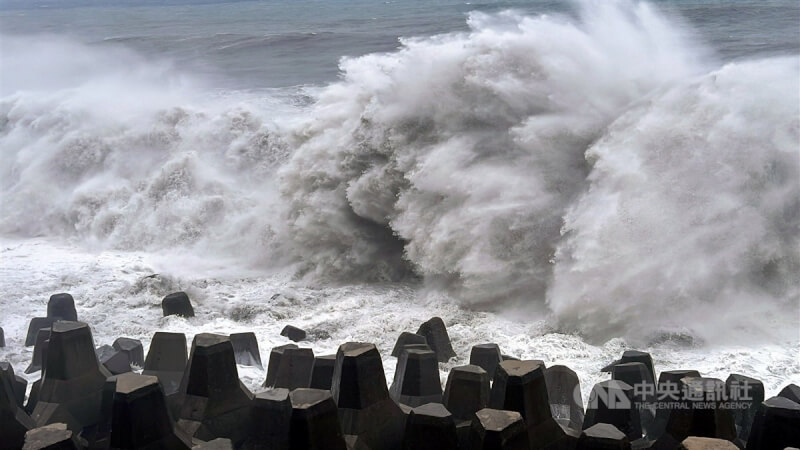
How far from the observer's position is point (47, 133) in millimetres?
16266

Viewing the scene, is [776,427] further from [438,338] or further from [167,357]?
[167,357]

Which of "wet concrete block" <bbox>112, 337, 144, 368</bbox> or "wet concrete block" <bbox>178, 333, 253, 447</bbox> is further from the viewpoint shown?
"wet concrete block" <bbox>112, 337, 144, 368</bbox>

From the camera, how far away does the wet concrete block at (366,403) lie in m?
4.71

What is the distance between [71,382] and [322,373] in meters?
1.66

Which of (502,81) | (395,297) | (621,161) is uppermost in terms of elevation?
(502,81)

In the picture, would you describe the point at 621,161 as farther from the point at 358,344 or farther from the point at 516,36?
the point at 358,344

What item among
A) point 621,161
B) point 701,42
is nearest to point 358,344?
point 621,161

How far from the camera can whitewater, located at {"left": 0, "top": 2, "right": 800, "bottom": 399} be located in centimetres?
795

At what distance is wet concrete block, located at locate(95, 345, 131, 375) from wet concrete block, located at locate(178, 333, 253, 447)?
113 centimetres

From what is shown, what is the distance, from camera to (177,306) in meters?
8.46

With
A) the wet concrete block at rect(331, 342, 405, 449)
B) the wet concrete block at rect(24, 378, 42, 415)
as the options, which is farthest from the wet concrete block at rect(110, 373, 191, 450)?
the wet concrete block at rect(24, 378, 42, 415)

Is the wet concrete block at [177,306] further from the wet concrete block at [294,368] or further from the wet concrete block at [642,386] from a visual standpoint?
the wet concrete block at [642,386]

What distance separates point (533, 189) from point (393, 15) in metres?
34.8

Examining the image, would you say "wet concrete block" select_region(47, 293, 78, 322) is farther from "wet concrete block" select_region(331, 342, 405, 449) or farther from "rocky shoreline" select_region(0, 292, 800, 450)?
"wet concrete block" select_region(331, 342, 405, 449)
